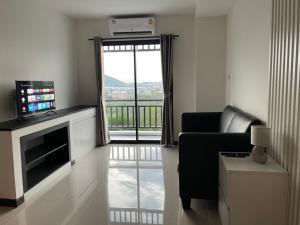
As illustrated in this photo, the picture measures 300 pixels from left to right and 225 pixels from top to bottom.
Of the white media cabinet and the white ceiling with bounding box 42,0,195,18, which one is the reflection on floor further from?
the white ceiling with bounding box 42,0,195,18

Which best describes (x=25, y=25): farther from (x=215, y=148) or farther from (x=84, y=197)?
(x=215, y=148)

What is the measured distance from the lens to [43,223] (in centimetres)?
243

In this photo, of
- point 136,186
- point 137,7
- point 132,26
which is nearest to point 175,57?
point 132,26

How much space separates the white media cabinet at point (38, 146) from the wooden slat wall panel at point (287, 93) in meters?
2.61

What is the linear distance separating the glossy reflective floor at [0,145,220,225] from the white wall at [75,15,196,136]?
4.99ft

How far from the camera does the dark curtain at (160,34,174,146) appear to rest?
498 cm

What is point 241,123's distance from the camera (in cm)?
267

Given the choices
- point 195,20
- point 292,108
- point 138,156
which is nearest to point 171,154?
point 138,156

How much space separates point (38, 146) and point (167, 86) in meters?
2.65

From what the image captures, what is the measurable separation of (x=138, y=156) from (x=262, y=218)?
285cm

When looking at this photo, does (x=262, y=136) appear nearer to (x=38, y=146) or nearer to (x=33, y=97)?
(x=33, y=97)

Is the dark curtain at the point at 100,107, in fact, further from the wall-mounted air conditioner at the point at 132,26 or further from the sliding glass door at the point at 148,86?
the sliding glass door at the point at 148,86

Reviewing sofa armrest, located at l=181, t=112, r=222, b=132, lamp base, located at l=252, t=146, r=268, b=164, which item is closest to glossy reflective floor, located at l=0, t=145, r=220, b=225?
sofa armrest, located at l=181, t=112, r=222, b=132

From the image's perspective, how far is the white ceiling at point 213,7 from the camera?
375cm
